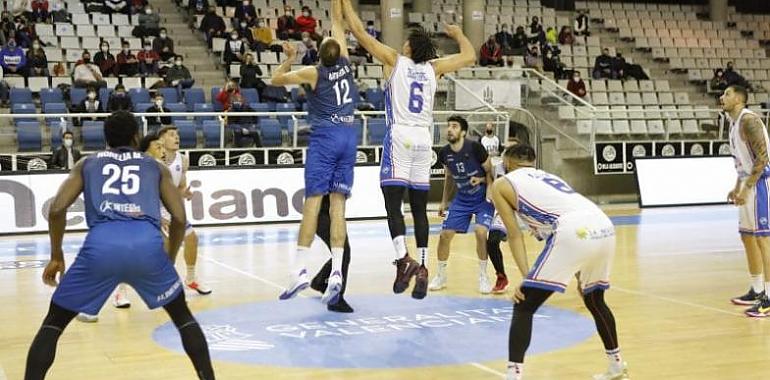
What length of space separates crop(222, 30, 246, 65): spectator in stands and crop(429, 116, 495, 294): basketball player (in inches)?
513

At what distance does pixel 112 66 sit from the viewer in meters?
20.5

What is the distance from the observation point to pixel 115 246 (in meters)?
4.91

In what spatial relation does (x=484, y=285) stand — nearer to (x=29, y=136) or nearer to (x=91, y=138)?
(x=91, y=138)

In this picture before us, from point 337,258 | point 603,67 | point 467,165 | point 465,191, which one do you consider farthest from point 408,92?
point 603,67

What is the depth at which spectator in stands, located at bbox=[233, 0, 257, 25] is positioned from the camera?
23703 millimetres

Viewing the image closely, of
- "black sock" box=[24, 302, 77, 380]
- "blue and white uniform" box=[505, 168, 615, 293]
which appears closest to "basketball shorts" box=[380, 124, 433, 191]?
"blue and white uniform" box=[505, 168, 615, 293]

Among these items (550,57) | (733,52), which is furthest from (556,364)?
(733,52)

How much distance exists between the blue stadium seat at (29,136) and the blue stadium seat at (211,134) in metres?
2.90

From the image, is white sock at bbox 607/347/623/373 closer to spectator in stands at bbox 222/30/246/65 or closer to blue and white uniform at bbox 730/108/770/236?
blue and white uniform at bbox 730/108/770/236

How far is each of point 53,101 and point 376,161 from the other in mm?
6317

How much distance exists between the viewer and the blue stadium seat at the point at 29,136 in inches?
666

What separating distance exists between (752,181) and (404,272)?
3267mm

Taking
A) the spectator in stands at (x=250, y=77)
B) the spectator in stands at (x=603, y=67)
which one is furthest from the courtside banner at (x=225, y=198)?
the spectator in stands at (x=603, y=67)

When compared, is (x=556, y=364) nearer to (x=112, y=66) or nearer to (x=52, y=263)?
(x=52, y=263)
